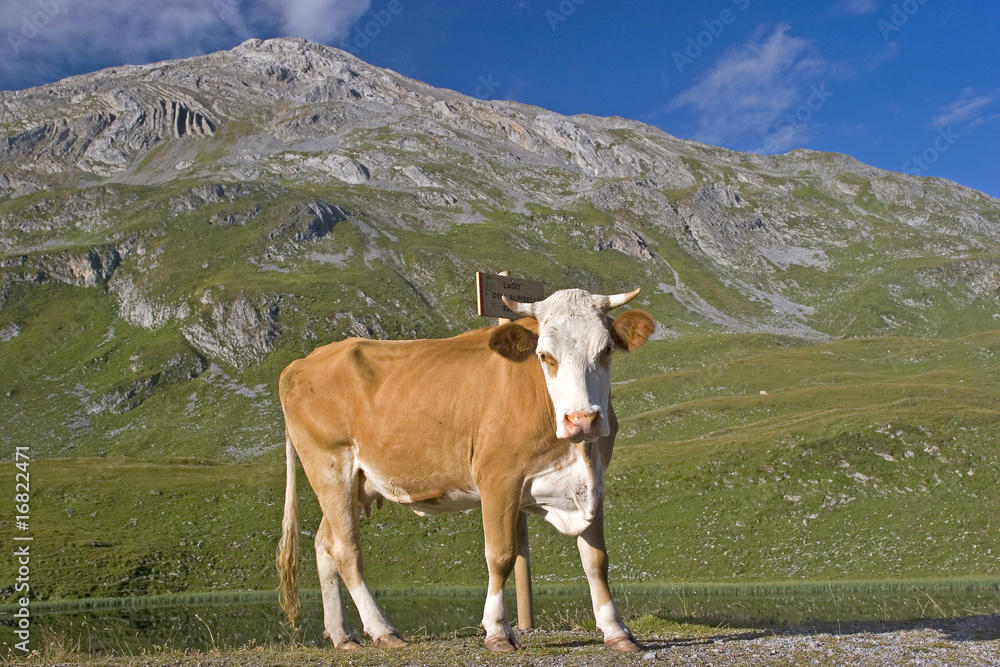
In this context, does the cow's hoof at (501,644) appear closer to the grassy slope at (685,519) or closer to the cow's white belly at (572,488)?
the cow's white belly at (572,488)

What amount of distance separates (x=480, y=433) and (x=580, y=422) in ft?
6.30

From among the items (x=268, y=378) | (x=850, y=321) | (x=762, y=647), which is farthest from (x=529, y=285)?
(x=850, y=321)

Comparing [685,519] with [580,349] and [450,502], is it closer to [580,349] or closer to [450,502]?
[450,502]

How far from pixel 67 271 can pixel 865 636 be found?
18898 centimetres

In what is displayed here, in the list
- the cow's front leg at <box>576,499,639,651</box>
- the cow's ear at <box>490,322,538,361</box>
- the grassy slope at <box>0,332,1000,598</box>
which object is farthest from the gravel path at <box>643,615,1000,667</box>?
the grassy slope at <box>0,332,1000,598</box>

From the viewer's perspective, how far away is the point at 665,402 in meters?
82.6

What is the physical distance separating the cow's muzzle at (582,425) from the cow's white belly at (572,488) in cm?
99

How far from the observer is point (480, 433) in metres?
10.2

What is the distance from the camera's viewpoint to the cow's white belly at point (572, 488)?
9797 mm

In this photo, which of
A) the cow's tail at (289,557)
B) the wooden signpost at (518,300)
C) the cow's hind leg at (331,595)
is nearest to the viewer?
the cow's hind leg at (331,595)

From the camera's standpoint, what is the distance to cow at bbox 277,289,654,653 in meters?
9.66

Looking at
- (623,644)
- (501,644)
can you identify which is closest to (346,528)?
(501,644)

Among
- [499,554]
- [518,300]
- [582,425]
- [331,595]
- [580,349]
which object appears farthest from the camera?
[518,300]

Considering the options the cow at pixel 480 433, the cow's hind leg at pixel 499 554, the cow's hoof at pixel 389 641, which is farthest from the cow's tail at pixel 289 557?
the cow's hind leg at pixel 499 554
